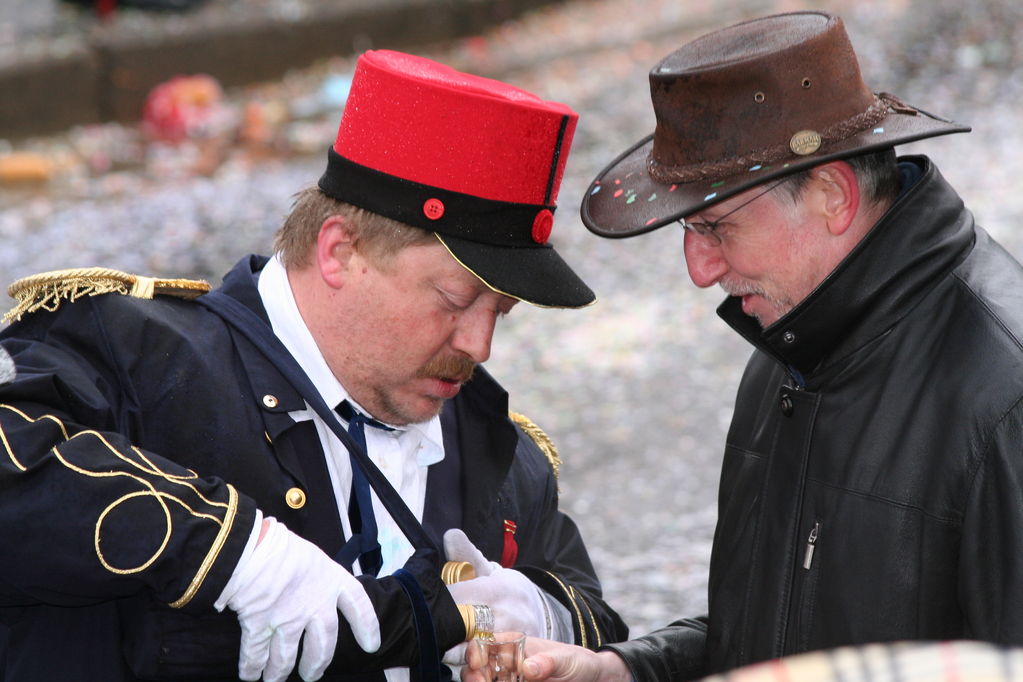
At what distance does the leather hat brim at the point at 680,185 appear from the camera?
7.39ft

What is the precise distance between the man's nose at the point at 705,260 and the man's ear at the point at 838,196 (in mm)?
228

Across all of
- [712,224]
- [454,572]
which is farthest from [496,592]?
[712,224]

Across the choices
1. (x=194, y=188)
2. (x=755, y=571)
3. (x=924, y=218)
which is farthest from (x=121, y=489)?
(x=194, y=188)

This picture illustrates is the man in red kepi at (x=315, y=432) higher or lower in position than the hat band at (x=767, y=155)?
lower

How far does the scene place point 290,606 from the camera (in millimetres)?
2236

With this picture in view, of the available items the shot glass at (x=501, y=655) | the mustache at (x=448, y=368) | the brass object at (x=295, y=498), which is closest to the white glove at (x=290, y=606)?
the brass object at (x=295, y=498)

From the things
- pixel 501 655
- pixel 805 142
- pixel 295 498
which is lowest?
pixel 501 655

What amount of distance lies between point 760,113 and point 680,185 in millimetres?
195

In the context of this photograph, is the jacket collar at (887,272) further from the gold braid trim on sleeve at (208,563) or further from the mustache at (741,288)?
the gold braid trim on sleeve at (208,563)

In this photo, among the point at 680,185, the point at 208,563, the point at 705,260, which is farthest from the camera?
the point at 705,260

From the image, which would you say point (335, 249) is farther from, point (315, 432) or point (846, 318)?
point (846, 318)

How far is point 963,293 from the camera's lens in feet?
7.50

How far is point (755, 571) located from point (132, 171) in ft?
22.0

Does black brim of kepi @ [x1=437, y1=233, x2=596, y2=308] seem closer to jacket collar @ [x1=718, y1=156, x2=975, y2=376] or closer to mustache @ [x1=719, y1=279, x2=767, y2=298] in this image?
mustache @ [x1=719, y1=279, x2=767, y2=298]
